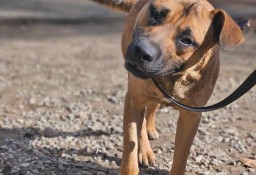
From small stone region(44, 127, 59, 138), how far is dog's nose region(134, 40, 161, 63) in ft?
7.66

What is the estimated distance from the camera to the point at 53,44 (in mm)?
10188

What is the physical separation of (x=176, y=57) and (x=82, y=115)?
8.80 ft

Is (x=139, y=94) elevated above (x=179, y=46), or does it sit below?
below

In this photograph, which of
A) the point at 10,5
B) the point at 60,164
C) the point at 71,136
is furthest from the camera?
the point at 10,5

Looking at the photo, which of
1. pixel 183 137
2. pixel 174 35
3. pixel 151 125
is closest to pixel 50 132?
pixel 151 125

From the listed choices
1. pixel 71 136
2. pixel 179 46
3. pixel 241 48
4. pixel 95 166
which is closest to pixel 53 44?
pixel 241 48

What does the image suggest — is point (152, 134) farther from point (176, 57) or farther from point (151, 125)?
point (176, 57)

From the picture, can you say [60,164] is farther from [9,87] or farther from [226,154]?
[9,87]

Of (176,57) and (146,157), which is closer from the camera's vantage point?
(176,57)

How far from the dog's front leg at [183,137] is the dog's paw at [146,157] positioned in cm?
57

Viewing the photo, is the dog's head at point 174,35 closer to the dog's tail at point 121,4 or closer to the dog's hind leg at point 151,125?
the dog's tail at point 121,4

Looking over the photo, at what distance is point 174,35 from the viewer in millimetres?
3662

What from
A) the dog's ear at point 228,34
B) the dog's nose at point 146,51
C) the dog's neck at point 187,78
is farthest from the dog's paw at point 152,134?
the dog's nose at point 146,51

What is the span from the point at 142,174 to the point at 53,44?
5856mm
